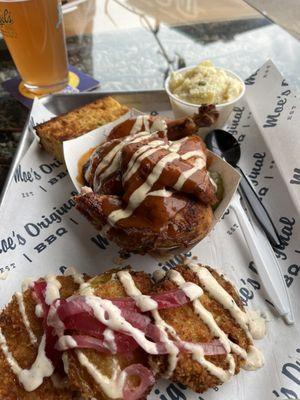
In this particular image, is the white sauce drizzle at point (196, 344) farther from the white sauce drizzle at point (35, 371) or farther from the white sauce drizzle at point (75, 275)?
the white sauce drizzle at point (35, 371)

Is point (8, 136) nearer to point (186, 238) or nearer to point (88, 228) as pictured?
point (88, 228)

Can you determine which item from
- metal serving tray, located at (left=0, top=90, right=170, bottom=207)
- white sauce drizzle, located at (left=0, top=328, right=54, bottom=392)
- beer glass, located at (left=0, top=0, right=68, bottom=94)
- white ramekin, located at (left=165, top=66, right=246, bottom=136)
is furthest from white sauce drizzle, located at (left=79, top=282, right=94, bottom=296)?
beer glass, located at (left=0, top=0, right=68, bottom=94)

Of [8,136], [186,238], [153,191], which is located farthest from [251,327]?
[8,136]

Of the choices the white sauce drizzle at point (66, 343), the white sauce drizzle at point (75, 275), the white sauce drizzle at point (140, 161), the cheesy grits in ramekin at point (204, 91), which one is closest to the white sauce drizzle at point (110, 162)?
the white sauce drizzle at point (140, 161)

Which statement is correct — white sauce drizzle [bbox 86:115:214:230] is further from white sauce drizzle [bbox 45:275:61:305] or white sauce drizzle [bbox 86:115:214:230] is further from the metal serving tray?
the metal serving tray

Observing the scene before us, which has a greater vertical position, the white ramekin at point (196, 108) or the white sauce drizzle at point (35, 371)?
the white ramekin at point (196, 108)
